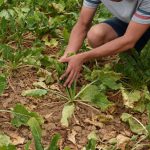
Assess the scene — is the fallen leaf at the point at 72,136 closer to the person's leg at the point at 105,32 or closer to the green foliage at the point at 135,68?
the green foliage at the point at 135,68

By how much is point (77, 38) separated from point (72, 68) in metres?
0.38

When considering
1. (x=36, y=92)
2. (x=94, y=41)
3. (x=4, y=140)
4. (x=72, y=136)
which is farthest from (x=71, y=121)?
(x=94, y=41)

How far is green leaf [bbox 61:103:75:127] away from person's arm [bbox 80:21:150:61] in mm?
391

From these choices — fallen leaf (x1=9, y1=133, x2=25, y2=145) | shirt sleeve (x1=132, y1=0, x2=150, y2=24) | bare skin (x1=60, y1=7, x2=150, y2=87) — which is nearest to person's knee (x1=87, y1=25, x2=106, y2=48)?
bare skin (x1=60, y1=7, x2=150, y2=87)

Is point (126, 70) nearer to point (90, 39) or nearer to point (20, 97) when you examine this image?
point (90, 39)

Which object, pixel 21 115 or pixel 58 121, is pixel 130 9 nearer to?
pixel 58 121

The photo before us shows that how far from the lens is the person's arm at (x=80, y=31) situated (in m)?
3.70

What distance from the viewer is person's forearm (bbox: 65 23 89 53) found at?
12.2ft

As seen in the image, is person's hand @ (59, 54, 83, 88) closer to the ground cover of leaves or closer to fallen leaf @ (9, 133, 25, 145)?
the ground cover of leaves

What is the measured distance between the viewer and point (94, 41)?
382 cm

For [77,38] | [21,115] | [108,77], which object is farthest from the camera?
[77,38]

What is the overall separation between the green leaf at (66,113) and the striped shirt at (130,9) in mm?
805

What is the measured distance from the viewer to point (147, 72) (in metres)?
3.64

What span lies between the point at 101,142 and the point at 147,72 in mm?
815
